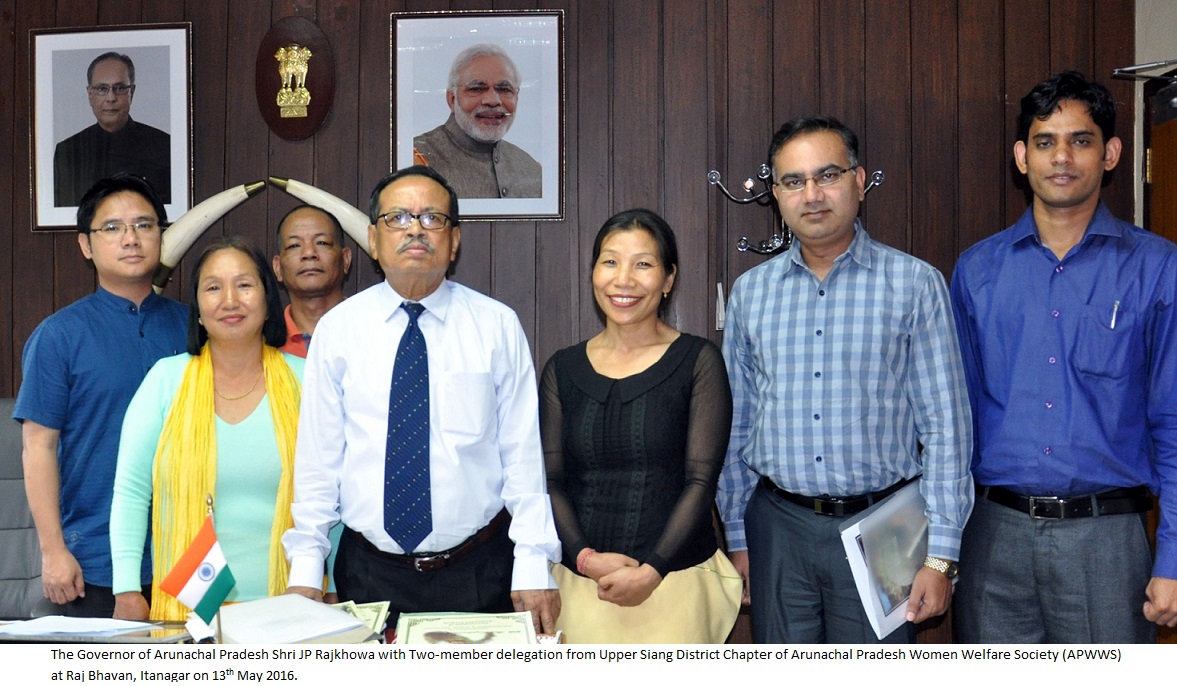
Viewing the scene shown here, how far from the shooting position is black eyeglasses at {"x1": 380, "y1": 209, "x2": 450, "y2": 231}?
2.04m

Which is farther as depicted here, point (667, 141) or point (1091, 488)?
point (667, 141)

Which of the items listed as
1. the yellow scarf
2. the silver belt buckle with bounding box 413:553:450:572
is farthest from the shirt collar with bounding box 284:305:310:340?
the silver belt buckle with bounding box 413:553:450:572

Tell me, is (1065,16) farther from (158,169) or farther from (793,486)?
(158,169)

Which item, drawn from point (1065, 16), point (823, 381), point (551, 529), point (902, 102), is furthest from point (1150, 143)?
point (551, 529)

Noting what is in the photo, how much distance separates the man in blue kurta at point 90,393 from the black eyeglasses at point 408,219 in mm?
736

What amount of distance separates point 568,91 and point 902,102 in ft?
3.85

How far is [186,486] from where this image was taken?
2059 millimetres

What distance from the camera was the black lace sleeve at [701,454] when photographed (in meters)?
2.01

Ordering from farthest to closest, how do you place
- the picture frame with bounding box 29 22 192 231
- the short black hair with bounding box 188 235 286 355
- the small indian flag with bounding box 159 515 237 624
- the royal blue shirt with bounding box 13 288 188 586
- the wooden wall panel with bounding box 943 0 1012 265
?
the picture frame with bounding box 29 22 192 231, the wooden wall panel with bounding box 943 0 1012 265, the royal blue shirt with bounding box 13 288 188 586, the short black hair with bounding box 188 235 286 355, the small indian flag with bounding box 159 515 237 624

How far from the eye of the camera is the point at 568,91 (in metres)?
3.48

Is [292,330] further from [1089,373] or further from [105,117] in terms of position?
[1089,373]

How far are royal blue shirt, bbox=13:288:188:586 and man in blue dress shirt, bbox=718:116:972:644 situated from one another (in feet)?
4.94

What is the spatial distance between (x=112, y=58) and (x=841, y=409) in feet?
9.67

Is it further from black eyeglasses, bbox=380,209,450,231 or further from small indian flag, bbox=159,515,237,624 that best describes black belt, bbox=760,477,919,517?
small indian flag, bbox=159,515,237,624
